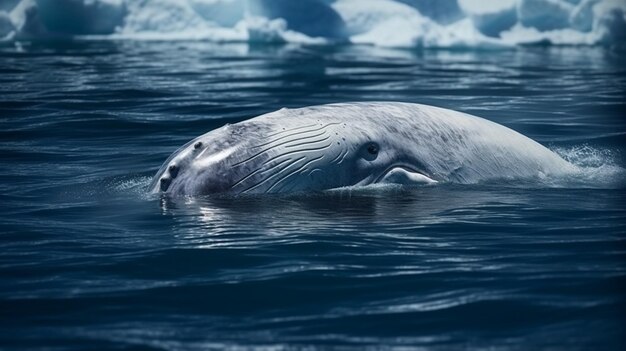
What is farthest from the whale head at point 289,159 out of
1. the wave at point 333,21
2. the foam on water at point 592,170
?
the wave at point 333,21

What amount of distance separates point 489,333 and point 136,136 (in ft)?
30.1

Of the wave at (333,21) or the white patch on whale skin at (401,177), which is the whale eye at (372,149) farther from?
the wave at (333,21)

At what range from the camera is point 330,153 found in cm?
891

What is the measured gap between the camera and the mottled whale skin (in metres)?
8.87

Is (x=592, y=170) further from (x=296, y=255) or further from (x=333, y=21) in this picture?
(x=333, y=21)

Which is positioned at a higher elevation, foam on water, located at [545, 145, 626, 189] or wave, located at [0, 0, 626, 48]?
wave, located at [0, 0, 626, 48]

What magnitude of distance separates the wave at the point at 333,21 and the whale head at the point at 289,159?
19.0 meters

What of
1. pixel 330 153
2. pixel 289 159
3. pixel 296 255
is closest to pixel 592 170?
pixel 330 153

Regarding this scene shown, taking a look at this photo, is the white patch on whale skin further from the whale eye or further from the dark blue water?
the whale eye

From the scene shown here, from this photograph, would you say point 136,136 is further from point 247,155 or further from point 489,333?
point 489,333

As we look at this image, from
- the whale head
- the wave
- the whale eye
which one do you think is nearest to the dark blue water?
the whale head

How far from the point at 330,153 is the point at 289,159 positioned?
0.34 m

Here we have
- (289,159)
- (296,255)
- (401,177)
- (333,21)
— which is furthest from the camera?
(333,21)

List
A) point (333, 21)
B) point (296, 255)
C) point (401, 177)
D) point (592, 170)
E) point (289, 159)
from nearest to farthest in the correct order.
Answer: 1. point (296, 255)
2. point (289, 159)
3. point (401, 177)
4. point (592, 170)
5. point (333, 21)
